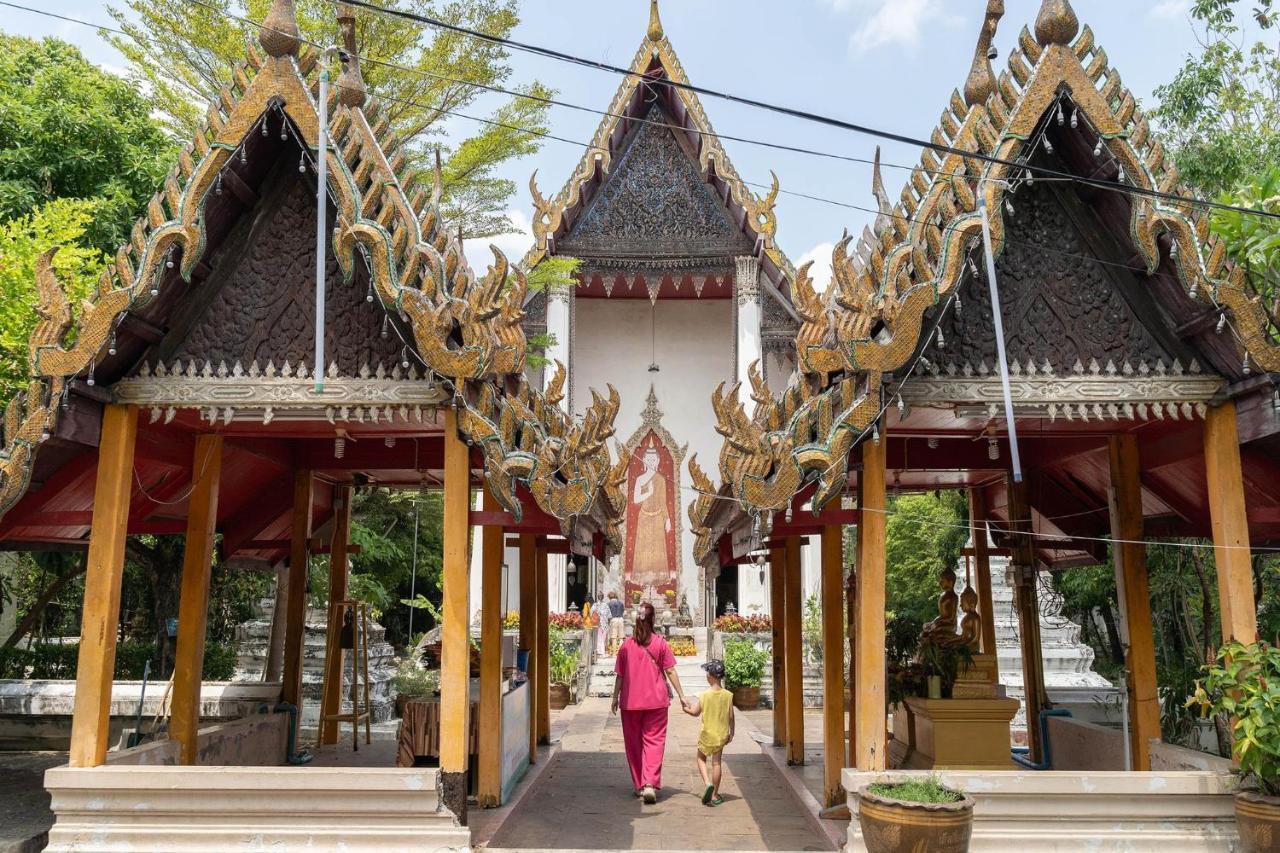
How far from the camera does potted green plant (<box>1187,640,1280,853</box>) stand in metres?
4.44

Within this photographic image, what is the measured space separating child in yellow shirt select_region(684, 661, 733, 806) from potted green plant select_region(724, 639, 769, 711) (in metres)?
6.96

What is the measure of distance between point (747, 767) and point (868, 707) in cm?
442

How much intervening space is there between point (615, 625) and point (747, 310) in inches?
254

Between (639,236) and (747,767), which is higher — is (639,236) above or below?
above

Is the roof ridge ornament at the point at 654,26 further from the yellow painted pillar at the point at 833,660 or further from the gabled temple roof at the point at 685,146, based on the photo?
the yellow painted pillar at the point at 833,660

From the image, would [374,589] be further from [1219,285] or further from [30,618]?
[1219,285]

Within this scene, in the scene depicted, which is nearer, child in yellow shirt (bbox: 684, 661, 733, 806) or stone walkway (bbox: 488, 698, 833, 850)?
stone walkway (bbox: 488, 698, 833, 850)

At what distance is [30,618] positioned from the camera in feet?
30.3

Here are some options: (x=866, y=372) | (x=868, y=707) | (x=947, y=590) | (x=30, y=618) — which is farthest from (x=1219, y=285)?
(x=30, y=618)

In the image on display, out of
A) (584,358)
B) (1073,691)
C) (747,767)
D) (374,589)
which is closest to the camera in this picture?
(747,767)

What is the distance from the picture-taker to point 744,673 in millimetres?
14289

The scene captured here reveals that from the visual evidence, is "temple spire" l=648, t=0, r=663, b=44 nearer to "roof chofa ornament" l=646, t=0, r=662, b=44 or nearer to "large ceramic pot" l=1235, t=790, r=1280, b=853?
"roof chofa ornament" l=646, t=0, r=662, b=44

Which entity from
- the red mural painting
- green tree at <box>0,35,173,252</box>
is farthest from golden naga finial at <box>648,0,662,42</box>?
green tree at <box>0,35,173,252</box>

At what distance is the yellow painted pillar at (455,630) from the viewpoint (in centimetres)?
475
